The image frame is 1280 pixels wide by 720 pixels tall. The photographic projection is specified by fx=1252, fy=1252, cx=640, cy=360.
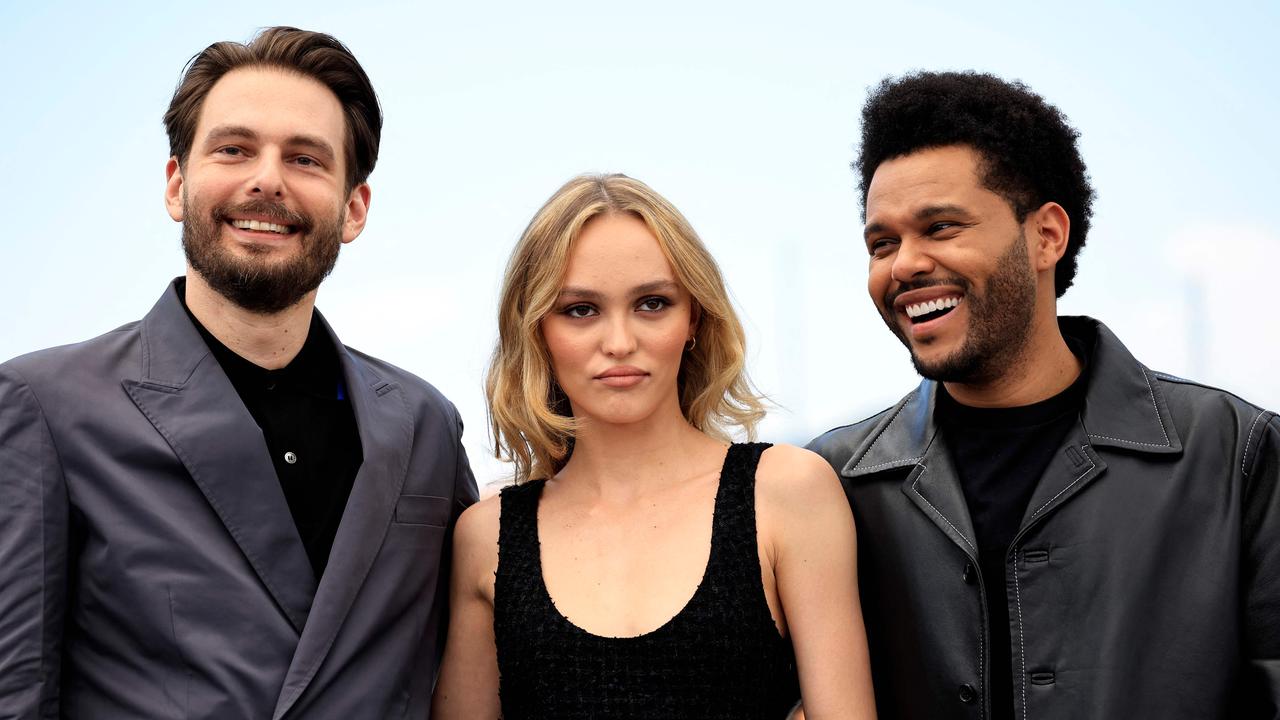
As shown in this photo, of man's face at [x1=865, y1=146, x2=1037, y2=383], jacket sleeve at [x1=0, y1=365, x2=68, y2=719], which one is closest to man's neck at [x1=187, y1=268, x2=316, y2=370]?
jacket sleeve at [x1=0, y1=365, x2=68, y2=719]

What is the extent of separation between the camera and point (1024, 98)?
12.8 ft

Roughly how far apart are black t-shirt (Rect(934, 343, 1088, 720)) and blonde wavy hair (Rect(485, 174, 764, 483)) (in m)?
0.65

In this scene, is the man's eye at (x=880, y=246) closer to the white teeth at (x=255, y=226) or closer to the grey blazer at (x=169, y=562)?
the grey blazer at (x=169, y=562)

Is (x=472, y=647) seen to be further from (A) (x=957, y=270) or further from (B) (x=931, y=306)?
(A) (x=957, y=270)

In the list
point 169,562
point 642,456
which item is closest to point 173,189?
point 169,562

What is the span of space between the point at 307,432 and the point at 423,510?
0.41 meters

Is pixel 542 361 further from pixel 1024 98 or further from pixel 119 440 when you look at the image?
pixel 1024 98

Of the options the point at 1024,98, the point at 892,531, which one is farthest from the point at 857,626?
Result: the point at 1024,98

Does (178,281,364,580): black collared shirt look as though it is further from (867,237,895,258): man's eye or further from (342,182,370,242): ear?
(867,237,895,258): man's eye

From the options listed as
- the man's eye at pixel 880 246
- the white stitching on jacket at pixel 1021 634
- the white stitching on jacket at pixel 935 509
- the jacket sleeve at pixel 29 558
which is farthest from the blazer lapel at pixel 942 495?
the jacket sleeve at pixel 29 558

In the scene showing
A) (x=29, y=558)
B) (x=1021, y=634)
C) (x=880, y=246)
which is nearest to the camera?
(x=29, y=558)

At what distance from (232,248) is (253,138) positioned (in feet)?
1.19

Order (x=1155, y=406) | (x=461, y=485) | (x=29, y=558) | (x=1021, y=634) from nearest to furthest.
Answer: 1. (x=29, y=558)
2. (x=1021, y=634)
3. (x=1155, y=406)
4. (x=461, y=485)

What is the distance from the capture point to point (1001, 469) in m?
3.58
